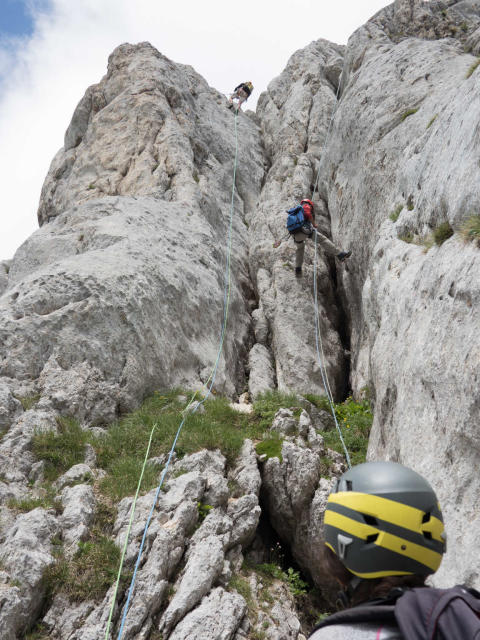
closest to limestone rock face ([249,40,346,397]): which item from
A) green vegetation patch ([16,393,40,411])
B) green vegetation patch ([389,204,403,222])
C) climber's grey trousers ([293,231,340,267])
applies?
climber's grey trousers ([293,231,340,267])

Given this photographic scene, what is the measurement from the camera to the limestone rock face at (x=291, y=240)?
1727cm

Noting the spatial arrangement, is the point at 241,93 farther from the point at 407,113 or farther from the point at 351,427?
the point at 351,427

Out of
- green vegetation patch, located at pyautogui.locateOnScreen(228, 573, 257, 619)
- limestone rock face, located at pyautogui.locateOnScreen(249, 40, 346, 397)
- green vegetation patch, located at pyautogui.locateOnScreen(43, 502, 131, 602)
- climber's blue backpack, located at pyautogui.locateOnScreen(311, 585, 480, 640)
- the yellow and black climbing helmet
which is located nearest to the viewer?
climber's blue backpack, located at pyautogui.locateOnScreen(311, 585, 480, 640)

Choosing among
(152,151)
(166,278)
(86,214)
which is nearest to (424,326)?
(166,278)

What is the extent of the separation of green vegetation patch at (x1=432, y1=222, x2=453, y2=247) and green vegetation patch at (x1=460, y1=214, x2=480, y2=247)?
92 centimetres

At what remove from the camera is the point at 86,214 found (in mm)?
17719

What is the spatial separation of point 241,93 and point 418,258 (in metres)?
27.5

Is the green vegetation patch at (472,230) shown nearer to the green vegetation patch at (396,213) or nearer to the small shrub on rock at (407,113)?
the green vegetation patch at (396,213)

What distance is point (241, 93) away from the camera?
33156 millimetres

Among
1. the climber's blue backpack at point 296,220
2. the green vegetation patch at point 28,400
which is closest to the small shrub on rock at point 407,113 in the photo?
the climber's blue backpack at point 296,220

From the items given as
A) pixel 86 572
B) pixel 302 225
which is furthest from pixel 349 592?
pixel 302 225

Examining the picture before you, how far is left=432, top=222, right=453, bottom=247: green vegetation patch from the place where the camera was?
8.51 m

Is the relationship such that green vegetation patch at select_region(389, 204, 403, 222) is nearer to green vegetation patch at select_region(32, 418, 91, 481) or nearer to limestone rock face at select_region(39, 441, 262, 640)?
limestone rock face at select_region(39, 441, 262, 640)

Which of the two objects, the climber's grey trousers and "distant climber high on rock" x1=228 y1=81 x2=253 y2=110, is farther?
"distant climber high on rock" x1=228 y1=81 x2=253 y2=110
